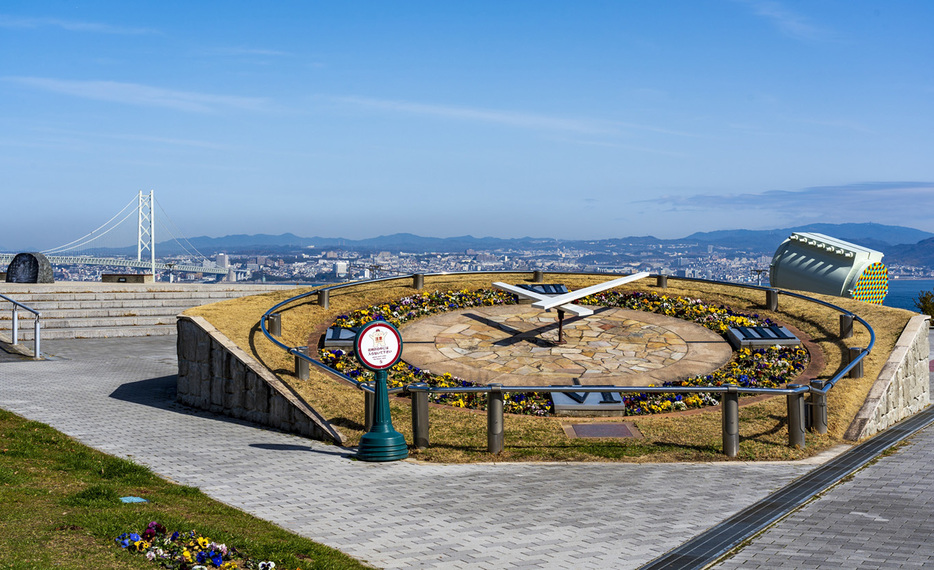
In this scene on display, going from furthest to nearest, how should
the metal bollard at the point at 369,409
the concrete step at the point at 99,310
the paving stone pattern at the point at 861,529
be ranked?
1. the concrete step at the point at 99,310
2. the metal bollard at the point at 369,409
3. the paving stone pattern at the point at 861,529

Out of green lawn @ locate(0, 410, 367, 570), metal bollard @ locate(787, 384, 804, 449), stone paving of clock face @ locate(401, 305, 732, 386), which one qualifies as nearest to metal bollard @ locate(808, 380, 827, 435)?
metal bollard @ locate(787, 384, 804, 449)

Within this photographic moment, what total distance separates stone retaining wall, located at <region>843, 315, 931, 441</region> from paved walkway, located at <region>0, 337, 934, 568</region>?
0.67 m

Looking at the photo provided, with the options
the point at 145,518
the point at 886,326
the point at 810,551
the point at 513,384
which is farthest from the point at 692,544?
the point at 886,326

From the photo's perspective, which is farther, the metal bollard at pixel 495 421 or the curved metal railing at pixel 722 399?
the metal bollard at pixel 495 421

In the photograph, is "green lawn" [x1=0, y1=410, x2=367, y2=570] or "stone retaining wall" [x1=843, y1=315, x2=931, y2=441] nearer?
"green lawn" [x1=0, y1=410, x2=367, y2=570]

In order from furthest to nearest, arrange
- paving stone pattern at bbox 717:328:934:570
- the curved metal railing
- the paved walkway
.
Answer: the curved metal railing, the paved walkway, paving stone pattern at bbox 717:328:934:570

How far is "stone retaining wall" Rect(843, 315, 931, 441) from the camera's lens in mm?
10672

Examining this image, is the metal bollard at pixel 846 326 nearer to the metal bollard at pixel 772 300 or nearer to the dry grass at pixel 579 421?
the dry grass at pixel 579 421

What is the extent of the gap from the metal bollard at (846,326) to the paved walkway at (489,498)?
327 centimetres

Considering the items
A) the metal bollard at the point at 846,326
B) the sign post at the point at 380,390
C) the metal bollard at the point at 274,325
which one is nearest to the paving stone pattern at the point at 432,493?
the sign post at the point at 380,390

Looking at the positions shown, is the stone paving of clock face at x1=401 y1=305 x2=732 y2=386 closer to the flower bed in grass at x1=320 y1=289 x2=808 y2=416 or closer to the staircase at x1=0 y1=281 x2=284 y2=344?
the flower bed in grass at x1=320 y1=289 x2=808 y2=416

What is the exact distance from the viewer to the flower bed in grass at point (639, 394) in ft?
38.2

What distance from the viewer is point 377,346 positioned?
9.64m

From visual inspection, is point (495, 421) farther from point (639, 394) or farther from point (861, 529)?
point (861, 529)
